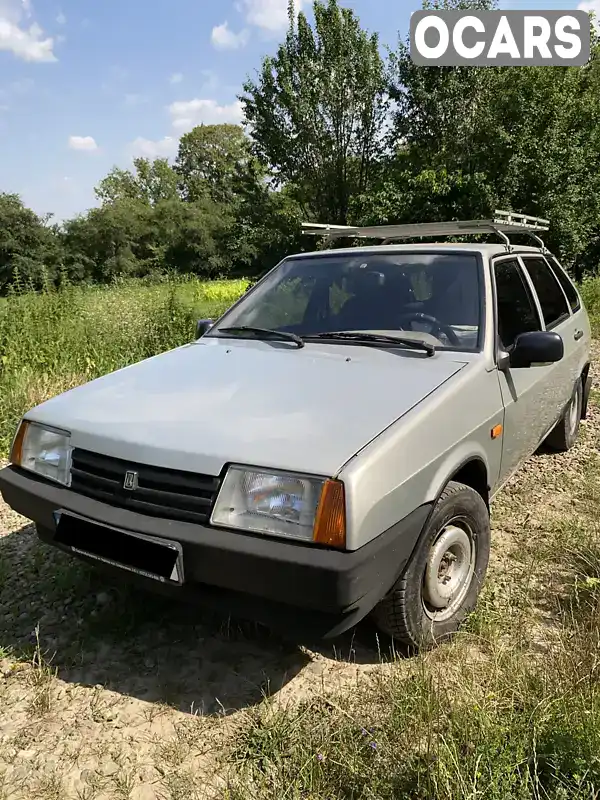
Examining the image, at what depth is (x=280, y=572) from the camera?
190 centimetres

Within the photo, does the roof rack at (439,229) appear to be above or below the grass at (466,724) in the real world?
above

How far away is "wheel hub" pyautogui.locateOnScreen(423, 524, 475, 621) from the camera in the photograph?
2.42 metres

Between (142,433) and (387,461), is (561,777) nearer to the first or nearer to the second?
(387,461)

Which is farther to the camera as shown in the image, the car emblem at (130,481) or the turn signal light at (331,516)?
the car emblem at (130,481)

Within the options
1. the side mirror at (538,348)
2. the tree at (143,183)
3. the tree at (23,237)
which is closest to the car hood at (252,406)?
the side mirror at (538,348)

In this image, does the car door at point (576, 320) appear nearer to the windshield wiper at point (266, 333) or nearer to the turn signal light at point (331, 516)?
the windshield wiper at point (266, 333)

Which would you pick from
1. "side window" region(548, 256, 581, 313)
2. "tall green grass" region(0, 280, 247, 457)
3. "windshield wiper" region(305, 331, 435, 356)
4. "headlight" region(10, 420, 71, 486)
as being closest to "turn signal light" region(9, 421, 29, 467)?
"headlight" region(10, 420, 71, 486)

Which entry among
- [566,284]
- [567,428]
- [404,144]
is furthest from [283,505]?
[404,144]

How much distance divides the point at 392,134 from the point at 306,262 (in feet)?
66.3

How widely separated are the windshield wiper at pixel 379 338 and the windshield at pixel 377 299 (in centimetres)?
5

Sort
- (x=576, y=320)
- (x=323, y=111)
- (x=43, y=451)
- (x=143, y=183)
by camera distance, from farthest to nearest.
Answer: (x=143, y=183) → (x=323, y=111) → (x=576, y=320) → (x=43, y=451)

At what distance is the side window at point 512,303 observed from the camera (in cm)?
314

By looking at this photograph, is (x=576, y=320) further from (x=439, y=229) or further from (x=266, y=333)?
(x=266, y=333)

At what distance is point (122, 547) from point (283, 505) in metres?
0.67
